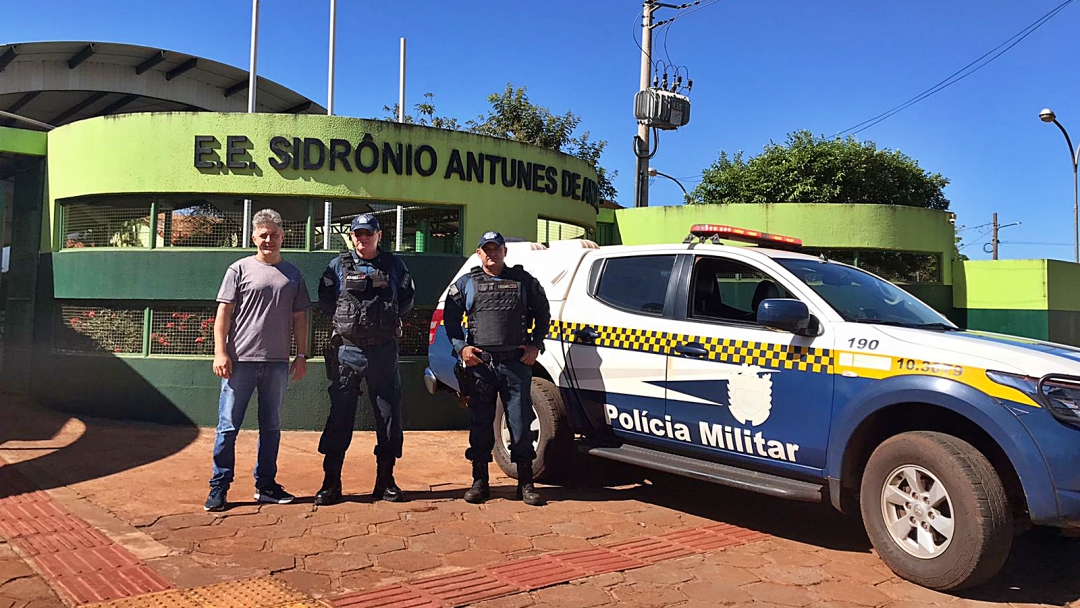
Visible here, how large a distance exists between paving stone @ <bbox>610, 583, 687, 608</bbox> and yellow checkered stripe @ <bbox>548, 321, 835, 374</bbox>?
1.47 m

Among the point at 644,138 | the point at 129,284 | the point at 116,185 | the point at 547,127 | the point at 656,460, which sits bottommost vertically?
the point at 656,460

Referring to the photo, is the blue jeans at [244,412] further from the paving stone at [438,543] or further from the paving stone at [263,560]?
the paving stone at [438,543]

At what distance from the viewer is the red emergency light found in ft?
19.4

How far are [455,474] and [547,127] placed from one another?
19.8m

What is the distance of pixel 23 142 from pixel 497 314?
→ 674 cm

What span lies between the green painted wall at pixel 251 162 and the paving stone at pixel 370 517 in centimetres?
402

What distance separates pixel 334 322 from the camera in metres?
5.50

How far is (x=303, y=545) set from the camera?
457 cm

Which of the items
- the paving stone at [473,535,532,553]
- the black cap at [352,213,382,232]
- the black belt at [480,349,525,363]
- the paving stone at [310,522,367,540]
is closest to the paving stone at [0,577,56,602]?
the paving stone at [310,522,367,540]

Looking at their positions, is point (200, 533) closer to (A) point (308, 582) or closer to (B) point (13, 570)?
(B) point (13, 570)

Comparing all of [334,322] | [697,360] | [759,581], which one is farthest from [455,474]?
[759,581]

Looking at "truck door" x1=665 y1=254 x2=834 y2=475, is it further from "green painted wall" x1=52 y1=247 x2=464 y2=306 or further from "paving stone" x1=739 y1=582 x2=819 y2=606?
"green painted wall" x1=52 y1=247 x2=464 y2=306

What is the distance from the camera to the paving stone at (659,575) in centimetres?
418

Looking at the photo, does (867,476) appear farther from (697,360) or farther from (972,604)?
(697,360)
